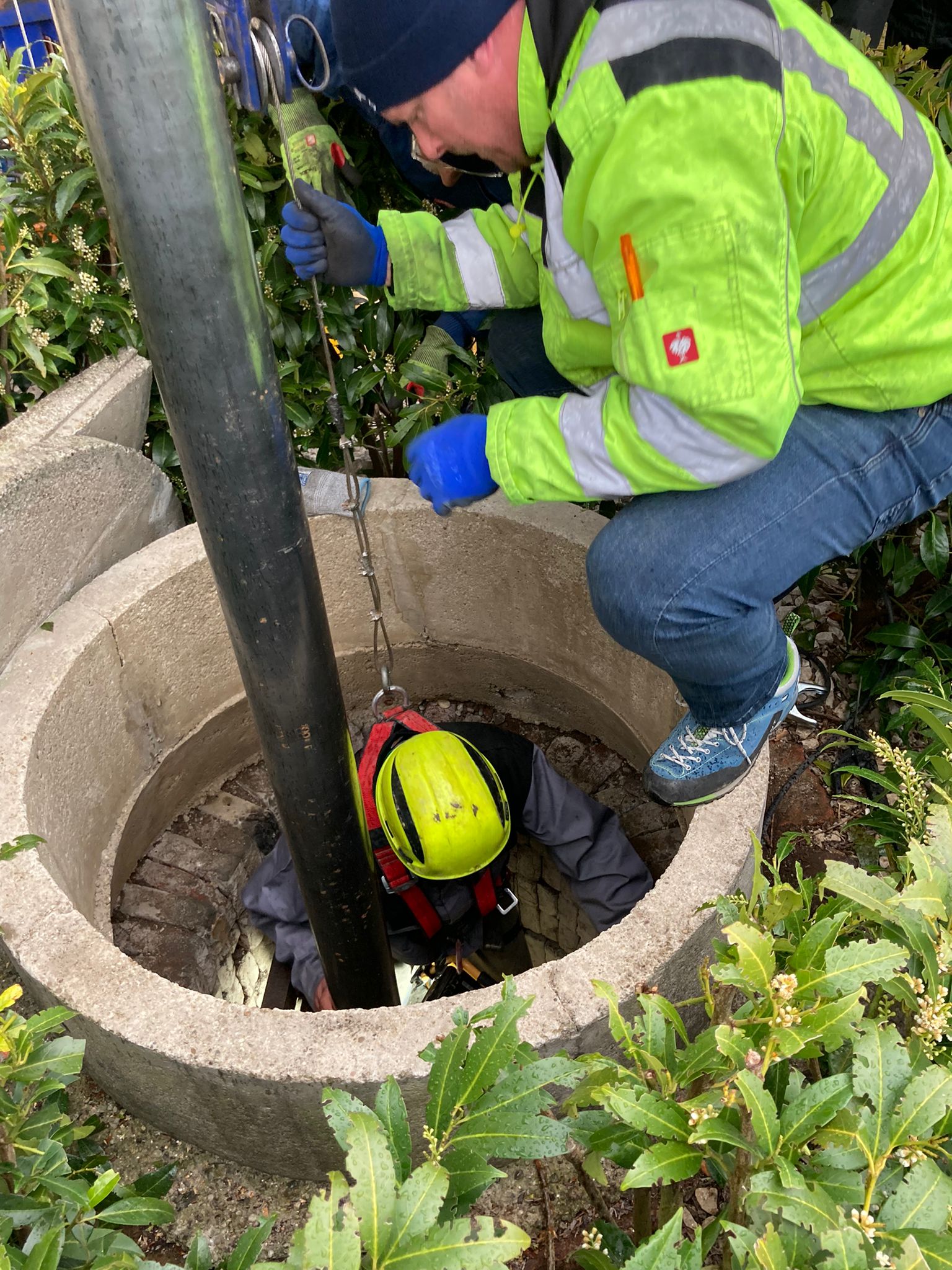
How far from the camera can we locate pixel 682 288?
1.37 m

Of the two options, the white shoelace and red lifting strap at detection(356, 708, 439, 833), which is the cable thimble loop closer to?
red lifting strap at detection(356, 708, 439, 833)

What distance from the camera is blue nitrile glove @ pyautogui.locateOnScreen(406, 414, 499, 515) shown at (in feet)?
6.12

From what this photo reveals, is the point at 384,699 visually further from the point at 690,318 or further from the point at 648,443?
the point at 690,318

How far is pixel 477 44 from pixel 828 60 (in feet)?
1.72

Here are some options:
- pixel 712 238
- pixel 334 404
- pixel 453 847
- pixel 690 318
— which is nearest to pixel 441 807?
pixel 453 847

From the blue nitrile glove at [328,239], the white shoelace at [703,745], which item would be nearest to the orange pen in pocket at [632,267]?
the blue nitrile glove at [328,239]

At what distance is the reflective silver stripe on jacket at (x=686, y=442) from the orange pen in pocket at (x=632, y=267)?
0.16 m

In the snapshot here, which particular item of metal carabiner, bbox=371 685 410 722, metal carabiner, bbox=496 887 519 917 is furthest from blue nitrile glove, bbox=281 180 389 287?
metal carabiner, bbox=496 887 519 917

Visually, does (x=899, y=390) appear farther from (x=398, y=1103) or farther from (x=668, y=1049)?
(x=398, y=1103)

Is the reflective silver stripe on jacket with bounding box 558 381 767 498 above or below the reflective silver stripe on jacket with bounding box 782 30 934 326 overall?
below

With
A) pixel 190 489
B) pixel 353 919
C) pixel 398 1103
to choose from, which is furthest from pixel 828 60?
pixel 353 919

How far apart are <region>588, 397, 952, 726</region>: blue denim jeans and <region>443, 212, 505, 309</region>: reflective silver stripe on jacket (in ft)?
2.23

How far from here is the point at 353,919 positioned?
2.07m

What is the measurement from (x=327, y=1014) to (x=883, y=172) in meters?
1.61
